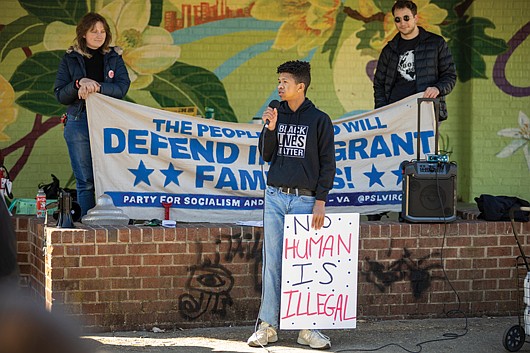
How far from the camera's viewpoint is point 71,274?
7.11m

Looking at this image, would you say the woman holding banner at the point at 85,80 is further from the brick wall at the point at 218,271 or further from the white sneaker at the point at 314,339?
the white sneaker at the point at 314,339

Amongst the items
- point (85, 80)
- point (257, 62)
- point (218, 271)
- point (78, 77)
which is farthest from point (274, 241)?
point (257, 62)

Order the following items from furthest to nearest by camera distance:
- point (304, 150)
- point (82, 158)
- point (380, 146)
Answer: point (380, 146) → point (82, 158) → point (304, 150)

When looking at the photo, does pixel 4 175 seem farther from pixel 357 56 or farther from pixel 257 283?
pixel 357 56

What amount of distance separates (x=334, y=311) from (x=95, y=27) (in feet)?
10.6

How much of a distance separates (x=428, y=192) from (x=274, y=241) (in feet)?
5.36

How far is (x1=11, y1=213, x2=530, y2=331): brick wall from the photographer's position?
23.5ft

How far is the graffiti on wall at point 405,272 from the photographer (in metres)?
7.70

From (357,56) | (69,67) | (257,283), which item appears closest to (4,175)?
(69,67)

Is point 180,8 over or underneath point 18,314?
over

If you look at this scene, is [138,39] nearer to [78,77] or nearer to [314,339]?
[78,77]

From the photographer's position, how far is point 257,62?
11594 mm

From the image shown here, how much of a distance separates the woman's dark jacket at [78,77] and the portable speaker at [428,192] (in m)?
2.61

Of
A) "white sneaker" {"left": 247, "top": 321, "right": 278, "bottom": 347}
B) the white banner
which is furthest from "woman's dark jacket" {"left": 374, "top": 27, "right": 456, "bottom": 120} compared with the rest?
"white sneaker" {"left": 247, "top": 321, "right": 278, "bottom": 347}
